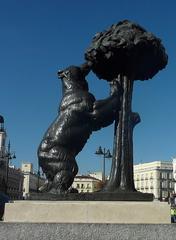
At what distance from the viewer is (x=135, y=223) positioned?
6.01m

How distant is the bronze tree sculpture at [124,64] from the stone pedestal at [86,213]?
2.84 feet

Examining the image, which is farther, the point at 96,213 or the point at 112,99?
the point at 112,99

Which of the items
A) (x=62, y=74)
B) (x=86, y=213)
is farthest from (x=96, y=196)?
(x=62, y=74)

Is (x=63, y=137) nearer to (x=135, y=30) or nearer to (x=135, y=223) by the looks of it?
(x=135, y=223)

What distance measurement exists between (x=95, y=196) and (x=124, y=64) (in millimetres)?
2831

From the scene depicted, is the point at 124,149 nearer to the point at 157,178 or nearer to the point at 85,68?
the point at 85,68

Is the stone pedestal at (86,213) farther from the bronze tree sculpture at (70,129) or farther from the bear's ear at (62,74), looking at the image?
the bear's ear at (62,74)

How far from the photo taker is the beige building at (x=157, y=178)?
4825 inches

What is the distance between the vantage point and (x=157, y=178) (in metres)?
122

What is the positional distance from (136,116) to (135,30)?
5.67ft

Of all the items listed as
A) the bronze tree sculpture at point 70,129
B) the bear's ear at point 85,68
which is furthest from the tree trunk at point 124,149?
the bear's ear at point 85,68

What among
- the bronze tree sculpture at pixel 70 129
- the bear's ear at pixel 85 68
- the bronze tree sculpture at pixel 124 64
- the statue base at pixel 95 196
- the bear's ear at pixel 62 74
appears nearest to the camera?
the statue base at pixel 95 196

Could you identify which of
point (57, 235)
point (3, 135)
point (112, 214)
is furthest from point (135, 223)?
point (3, 135)

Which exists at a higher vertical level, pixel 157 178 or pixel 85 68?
pixel 157 178
